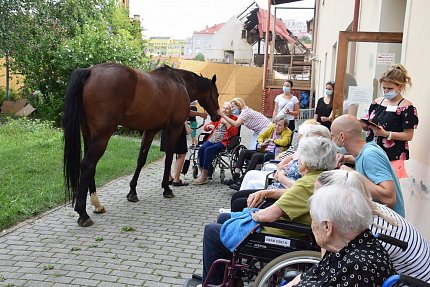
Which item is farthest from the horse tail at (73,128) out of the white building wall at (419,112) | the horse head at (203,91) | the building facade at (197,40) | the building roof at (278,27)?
the building facade at (197,40)

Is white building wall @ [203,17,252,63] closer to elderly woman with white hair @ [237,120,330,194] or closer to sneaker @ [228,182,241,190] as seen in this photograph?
sneaker @ [228,182,241,190]

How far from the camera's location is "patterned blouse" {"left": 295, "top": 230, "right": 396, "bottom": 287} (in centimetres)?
173

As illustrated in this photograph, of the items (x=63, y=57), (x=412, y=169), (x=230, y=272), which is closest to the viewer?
(x=230, y=272)

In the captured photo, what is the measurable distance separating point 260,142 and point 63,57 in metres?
8.60

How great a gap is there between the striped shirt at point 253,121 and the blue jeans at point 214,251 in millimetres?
4193

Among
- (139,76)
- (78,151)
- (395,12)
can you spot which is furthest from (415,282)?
(395,12)

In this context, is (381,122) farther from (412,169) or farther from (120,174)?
(120,174)

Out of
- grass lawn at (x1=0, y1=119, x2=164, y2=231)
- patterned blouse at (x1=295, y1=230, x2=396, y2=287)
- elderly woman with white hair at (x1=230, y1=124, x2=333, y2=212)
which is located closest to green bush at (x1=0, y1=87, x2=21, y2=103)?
grass lawn at (x1=0, y1=119, x2=164, y2=231)

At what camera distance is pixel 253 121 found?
7.23 meters

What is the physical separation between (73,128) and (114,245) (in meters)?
1.36

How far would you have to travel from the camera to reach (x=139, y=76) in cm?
566

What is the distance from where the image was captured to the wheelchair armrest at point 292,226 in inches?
108

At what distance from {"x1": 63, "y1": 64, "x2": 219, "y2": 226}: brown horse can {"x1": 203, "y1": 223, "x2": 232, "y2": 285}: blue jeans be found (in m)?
2.30

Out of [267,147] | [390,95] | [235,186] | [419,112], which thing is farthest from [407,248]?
[235,186]
